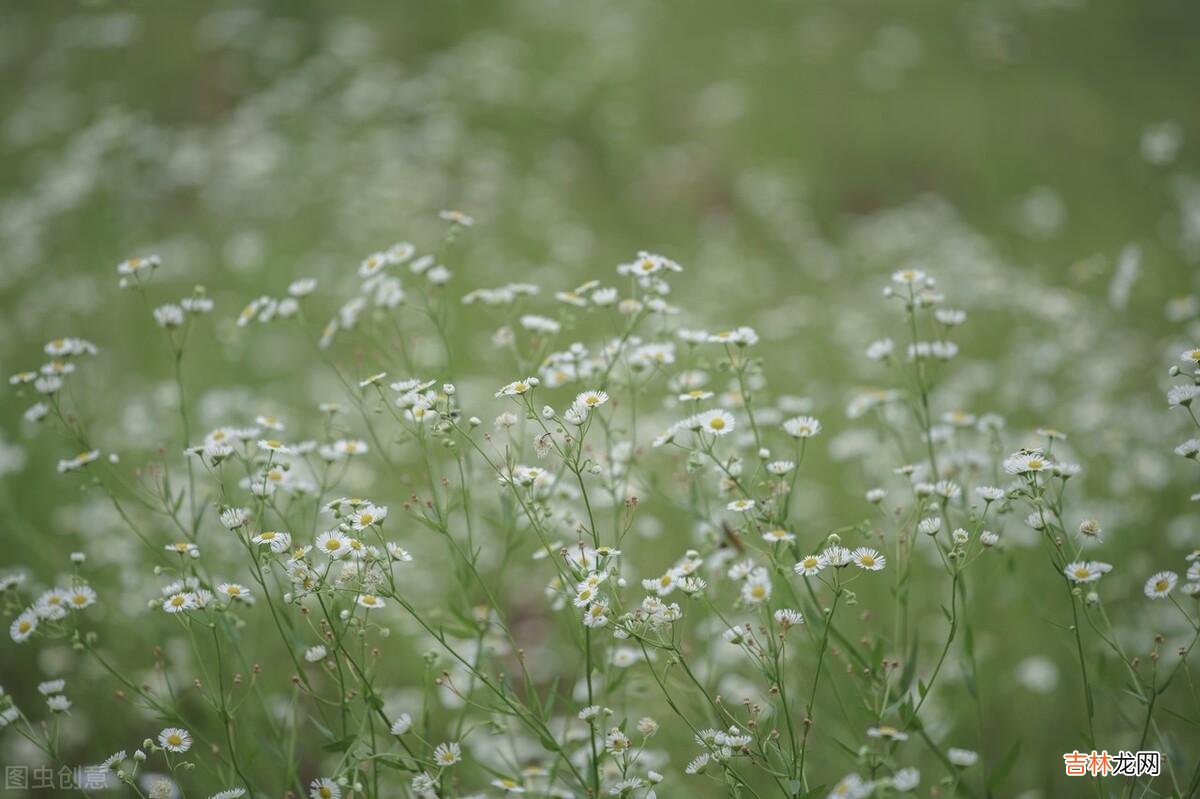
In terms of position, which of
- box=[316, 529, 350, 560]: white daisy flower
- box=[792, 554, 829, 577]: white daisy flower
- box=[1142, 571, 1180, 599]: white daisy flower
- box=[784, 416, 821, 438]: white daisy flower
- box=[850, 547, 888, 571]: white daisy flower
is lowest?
box=[1142, 571, 1180, 599]: white daisy flower

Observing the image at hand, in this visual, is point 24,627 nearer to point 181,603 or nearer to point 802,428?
point 181,603

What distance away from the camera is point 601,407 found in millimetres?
4723

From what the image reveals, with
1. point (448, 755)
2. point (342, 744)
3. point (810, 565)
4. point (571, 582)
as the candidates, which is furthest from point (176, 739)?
point (810, 565)

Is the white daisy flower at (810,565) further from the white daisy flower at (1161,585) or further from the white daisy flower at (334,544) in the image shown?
the white daisy flower at (334,544)

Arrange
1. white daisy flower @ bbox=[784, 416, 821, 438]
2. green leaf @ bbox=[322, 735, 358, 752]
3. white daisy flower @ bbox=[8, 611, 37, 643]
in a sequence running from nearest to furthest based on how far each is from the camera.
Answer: green leaf @ bbox=[322, 735, 358, 752], white daisy flower @ bbox=[8, 611, 37, 643], white daisy flower @ bbox=[784, 416, 821, 438]

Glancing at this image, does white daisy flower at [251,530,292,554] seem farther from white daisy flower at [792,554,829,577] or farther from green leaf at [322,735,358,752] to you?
white daisy flower at [792,554,829,577]

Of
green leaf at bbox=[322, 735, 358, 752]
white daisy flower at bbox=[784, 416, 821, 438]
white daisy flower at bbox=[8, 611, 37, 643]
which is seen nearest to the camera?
green leaf at bbox=[322, 735, 358, 752]

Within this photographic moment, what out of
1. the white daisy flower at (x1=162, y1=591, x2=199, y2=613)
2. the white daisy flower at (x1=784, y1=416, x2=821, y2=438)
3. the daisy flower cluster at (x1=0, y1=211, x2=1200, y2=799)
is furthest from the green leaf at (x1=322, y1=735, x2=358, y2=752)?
the white daisy flower at (x1=784, y1=416, x2=821, y2=438)

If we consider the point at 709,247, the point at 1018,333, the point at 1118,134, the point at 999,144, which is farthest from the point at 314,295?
the point at 1118,134

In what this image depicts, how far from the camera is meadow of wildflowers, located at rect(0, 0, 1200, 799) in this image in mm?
2277

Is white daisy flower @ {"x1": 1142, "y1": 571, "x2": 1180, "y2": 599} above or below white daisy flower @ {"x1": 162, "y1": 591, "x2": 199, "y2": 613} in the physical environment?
below

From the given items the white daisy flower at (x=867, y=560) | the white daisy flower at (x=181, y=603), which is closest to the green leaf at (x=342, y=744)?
the white daisy flower at (x=181, y=603)

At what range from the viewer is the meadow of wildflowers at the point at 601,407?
2.28 meters

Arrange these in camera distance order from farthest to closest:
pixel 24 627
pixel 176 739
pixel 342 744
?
pixel 24 627
pixel 176 739
pixel 342 744
